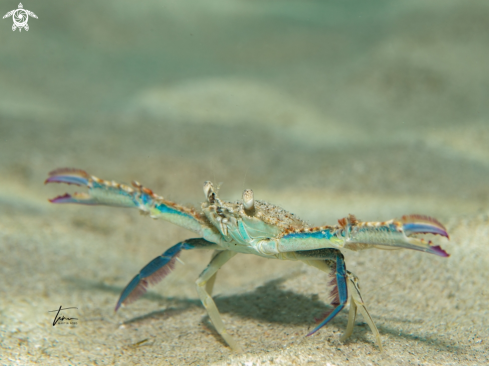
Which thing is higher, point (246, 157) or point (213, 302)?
point (246, 157)

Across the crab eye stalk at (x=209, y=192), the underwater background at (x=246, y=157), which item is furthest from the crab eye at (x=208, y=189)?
the underwater background at (x=246, y=157)

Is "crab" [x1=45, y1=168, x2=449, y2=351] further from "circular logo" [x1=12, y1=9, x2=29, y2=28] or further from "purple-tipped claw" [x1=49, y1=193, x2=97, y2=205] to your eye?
"circular logo" [x1=12, y1=9, x2=29, y2=28]

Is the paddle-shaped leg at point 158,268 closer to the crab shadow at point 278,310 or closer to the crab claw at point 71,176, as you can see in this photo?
the crab shadow at point 278,310

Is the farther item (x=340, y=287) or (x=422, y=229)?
(x=340, y=287)

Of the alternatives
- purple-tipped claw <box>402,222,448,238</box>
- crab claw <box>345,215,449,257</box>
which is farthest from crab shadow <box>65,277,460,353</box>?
purple-tipped claw <box>402,222,448,238</box>

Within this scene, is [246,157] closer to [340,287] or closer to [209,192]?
[209,192]
